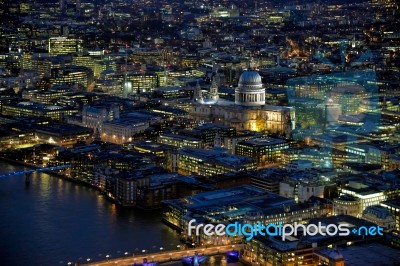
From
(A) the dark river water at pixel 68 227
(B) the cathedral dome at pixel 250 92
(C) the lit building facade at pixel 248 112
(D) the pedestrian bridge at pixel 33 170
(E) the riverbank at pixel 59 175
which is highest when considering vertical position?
(B) the cathedral dome at pixel 250 92

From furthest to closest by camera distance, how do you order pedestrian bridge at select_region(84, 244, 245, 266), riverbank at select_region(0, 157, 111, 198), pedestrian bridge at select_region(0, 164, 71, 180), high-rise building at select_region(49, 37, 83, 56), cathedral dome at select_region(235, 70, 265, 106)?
high-rise building at select_region(49, 37, 83, 56) < cathedral dome at select_region(235, 70, 265, 106) < pedestrian bridge at select_region(0, 164, 71, 180) < riverbank at select_region(0, 157, 111, 198) < pedestrian bridge at select_region(84, 244, 245, 266)

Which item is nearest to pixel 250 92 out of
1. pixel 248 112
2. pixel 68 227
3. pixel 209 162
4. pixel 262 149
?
pixel 248 112

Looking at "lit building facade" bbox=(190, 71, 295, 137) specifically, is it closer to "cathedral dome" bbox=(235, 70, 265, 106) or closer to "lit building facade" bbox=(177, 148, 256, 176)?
"cathedral dome" bbox=(235, 70, 265, 106)

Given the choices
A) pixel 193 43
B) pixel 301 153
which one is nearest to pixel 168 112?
pixel 301 153

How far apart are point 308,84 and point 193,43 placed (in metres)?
8.95

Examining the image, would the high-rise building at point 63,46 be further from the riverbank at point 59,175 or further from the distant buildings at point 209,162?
the distant buildings at point 209,162

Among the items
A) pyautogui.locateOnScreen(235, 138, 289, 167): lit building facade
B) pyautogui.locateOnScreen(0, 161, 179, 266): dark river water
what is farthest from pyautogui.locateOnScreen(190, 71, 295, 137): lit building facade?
pyautogui.locateOnScreen(0, 161, 179, 266): dark river water

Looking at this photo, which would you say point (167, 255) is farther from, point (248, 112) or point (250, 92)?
point (250, 92)

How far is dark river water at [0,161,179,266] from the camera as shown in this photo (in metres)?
7.57

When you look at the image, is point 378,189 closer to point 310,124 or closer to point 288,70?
point 310,124

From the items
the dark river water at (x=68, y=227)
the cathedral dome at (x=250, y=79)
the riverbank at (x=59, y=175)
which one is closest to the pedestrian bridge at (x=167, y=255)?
the dark river water at (x=68, y=227)

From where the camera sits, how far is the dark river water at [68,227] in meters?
7.57

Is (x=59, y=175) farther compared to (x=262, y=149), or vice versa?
(x=262, y=149)

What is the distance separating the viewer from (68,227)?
8.30m
